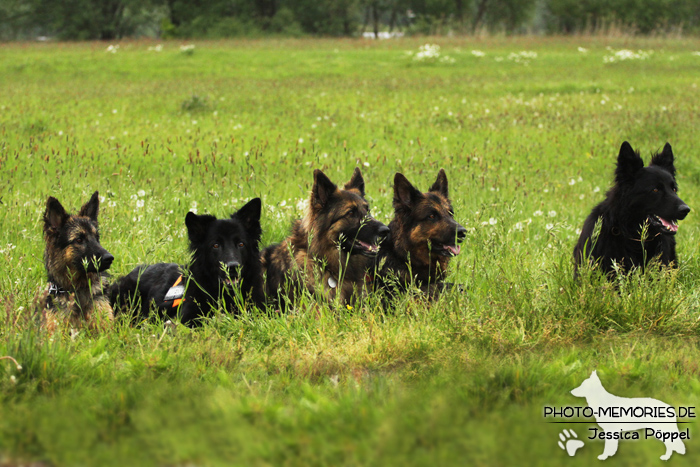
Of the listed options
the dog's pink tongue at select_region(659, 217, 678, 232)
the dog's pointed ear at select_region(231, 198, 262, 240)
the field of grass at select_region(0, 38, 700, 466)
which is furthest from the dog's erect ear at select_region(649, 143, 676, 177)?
the dog's pointed ear at select_region(231, 198, 262, 240)

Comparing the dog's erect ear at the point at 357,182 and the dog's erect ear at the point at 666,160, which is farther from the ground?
the dog's erect ear at the point at 666,160

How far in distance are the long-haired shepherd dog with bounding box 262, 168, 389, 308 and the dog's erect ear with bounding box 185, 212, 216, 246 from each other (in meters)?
0.72

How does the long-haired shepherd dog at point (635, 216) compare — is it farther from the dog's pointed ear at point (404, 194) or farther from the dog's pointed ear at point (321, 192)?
the dog's pointed ear at point (321, 192)

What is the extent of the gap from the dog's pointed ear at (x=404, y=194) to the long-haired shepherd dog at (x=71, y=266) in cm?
254

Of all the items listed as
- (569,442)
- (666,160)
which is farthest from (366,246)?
(666,160)

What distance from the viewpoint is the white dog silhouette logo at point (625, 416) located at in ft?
9.43

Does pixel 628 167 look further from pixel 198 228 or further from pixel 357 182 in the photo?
pixel 198 228

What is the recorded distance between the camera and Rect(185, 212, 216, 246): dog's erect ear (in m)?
5.11

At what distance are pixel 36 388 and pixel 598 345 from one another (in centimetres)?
358

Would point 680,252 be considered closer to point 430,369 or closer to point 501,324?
point 501,324

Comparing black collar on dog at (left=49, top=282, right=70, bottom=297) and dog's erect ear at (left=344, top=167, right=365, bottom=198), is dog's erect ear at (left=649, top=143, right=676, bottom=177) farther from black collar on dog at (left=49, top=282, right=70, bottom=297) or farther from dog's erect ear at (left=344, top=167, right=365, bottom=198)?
black collar on dog at (left=49, top=282, right=70, bottom=297)

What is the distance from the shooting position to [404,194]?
5520mm

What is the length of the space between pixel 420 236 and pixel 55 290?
317cm

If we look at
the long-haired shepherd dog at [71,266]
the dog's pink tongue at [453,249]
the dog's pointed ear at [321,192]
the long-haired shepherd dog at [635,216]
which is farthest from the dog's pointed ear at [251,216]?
the long-haired shepherd dog at [635,216]
